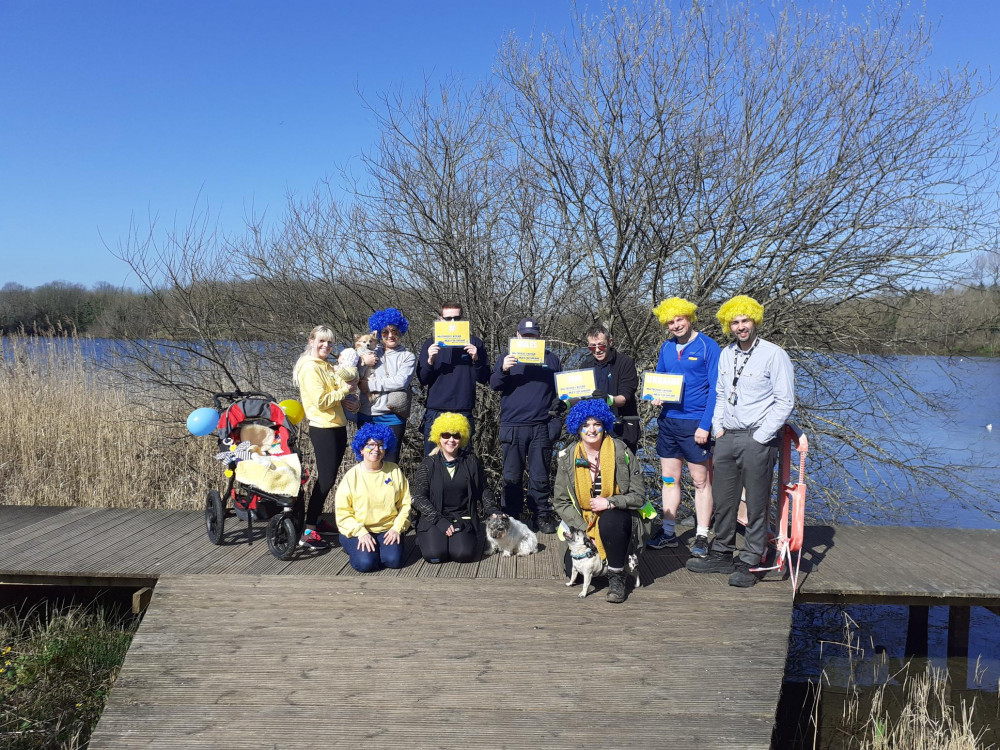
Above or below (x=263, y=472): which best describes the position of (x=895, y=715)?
below

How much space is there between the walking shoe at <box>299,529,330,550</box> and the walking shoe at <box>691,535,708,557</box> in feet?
9.12

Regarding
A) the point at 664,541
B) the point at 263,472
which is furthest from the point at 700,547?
the point at 263,472

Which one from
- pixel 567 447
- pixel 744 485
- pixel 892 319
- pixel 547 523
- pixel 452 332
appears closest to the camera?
pixel 744 485

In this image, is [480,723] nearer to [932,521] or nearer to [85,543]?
[85,543]

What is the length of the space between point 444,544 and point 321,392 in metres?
1.43

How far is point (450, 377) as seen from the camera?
18.4ft

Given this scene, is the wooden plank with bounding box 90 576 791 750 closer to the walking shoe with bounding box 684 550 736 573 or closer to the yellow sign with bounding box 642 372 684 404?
the walking shoe with bounding box 684 550 736 573

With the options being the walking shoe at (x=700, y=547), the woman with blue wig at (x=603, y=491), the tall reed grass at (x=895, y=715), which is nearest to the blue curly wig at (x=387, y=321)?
the woman with blue wig at (x=603, y=491)

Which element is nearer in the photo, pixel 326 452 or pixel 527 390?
pixel 326 452

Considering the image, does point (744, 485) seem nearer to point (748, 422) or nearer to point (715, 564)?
point (748, 422)

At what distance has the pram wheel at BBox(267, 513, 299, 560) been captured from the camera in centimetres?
509

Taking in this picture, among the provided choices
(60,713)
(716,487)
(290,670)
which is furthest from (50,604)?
(716,487)

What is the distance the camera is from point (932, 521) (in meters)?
9.59

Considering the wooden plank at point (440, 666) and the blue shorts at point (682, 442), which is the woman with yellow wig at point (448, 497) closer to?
the wooden plank at point (440, 666)
